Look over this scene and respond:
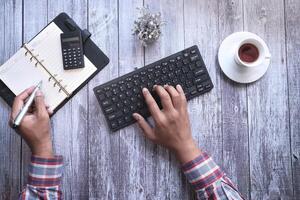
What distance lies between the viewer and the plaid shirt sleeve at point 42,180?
94 cm

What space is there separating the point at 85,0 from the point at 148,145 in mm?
437

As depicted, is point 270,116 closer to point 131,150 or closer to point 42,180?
point 131,150

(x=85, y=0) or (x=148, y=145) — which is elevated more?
(x=85, y=0)

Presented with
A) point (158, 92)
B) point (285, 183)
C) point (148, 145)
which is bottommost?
point (285, 183)

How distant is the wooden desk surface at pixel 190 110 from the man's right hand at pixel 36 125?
48 mm

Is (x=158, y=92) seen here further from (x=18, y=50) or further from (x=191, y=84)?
(x=18, y=50)

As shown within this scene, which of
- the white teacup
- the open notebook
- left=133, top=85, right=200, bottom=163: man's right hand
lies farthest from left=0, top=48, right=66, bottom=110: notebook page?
the white teacup

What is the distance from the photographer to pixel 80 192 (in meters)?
1.01

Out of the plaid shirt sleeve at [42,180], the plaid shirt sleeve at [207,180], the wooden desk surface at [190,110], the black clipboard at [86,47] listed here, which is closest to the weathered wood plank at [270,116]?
the wooden desk surface at [190,110]

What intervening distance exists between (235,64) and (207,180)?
0.32m

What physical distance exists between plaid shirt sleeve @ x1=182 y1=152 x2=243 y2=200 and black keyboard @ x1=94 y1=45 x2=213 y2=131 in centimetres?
18

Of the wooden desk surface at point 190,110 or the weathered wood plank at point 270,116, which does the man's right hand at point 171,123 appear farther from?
the weathered wood plank at point 270,116

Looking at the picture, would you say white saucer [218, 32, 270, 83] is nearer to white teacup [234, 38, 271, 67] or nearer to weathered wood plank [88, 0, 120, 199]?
white teacup [234, 38, 271, 67]

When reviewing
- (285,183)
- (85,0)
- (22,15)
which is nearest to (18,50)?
(22,15)
